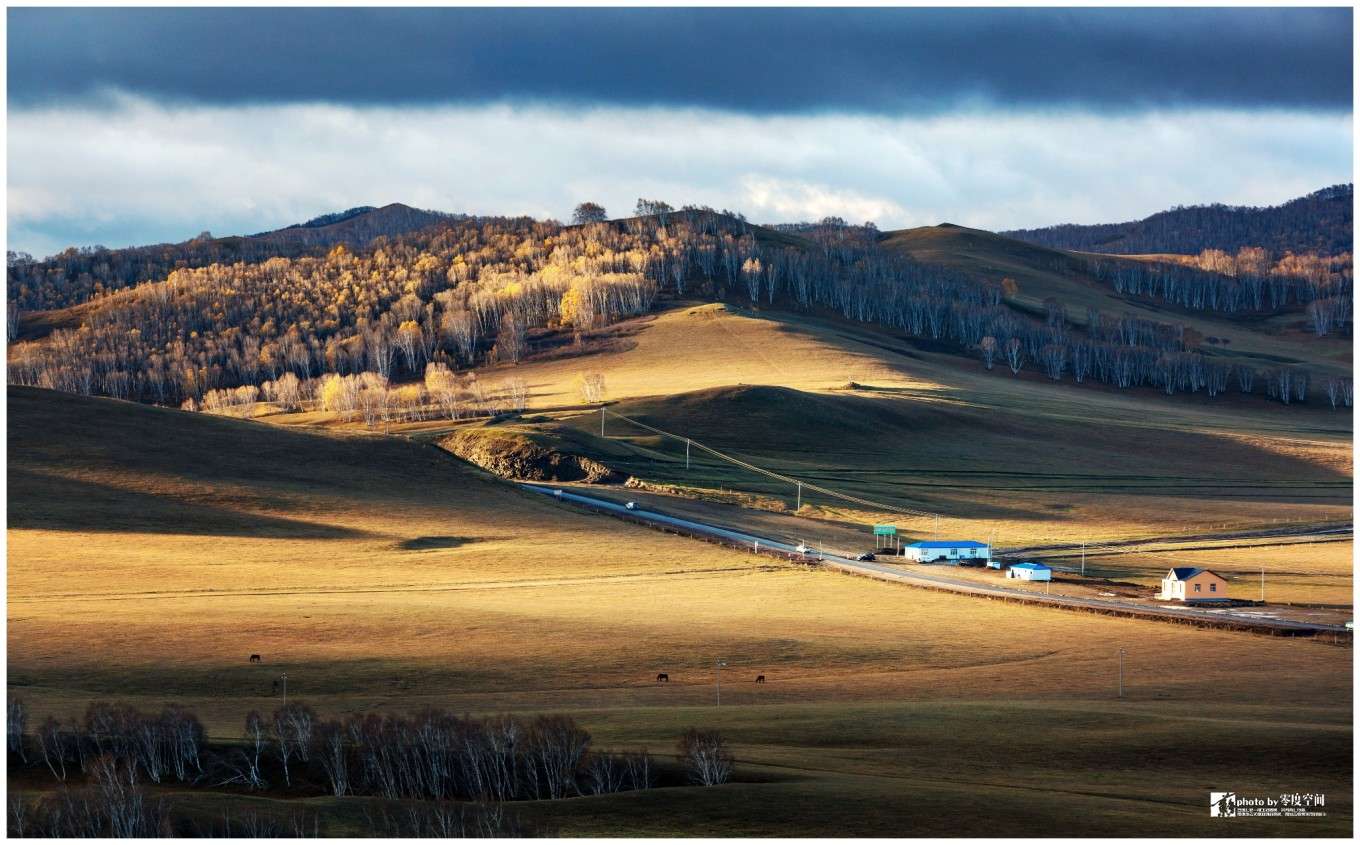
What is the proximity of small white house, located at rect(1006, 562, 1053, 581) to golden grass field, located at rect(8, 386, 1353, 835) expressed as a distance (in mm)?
9951

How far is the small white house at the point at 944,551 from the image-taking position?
108375 mm

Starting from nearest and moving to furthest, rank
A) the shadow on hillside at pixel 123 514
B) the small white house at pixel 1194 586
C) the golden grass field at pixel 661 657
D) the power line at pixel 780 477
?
1. the golden grass field at pixel 661 657
2. the small white house at pixel 1194 586
3. the shadow on hillside at pixel 123 514
4. the power line at pixel 780 477

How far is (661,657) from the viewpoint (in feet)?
223

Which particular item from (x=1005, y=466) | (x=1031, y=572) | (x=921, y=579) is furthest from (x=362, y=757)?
(x=1005, y=466)

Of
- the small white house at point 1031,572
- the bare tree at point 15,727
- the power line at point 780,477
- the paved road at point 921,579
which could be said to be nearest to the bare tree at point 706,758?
the bare tree at point 15,727

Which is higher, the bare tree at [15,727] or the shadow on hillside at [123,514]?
the shadow on hillside at [123,514]

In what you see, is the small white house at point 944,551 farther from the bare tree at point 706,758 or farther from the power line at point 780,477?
the bare tree at point 706,758

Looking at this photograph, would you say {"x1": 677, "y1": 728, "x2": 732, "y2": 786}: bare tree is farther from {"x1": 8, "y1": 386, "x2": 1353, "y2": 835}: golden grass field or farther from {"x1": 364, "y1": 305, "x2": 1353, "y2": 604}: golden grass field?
{"x1": 364, "y1": 305, "x2": 1353, "y2": 604}: golden grass field

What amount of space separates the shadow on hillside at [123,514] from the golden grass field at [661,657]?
37cm

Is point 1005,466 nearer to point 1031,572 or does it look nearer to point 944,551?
point 944,551

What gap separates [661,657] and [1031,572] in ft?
124

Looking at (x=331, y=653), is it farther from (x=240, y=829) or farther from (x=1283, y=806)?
(x=1283, y=806)

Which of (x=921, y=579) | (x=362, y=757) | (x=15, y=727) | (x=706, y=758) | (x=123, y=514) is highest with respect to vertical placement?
(x=123, y=514)

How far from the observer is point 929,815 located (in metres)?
39.0
